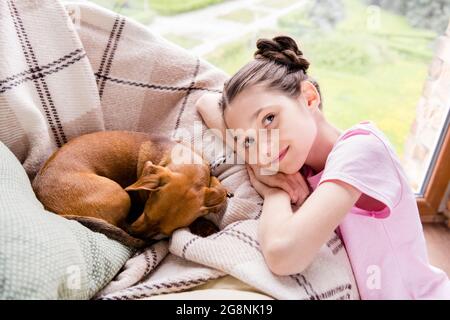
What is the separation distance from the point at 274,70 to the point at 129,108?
1.46 feet

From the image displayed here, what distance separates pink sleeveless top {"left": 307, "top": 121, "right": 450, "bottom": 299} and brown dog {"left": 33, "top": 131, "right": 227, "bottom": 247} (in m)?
0.29

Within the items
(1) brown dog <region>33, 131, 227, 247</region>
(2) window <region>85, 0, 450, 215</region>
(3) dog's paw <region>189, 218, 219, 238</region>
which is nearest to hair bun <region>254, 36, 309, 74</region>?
(1) brown dog <region>33, 131, 227, 247</region>

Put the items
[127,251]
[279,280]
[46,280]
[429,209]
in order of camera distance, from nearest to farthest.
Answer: [46,280], [279,280], [127,251], [429,209]

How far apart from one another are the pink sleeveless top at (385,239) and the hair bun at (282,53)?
0.21 metres

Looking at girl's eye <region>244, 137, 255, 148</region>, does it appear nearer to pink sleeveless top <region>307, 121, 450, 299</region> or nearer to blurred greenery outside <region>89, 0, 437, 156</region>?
pink sleeveless top <region>307, 121, 450, 299</region>

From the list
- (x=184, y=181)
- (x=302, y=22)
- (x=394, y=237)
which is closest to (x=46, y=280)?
(x=184, y=181)

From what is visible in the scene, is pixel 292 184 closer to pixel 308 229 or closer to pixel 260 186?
pixel 260 186

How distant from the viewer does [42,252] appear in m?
0.76

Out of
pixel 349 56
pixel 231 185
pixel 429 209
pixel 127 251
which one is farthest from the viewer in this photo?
pixel 349 56

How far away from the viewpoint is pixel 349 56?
2.00 meters

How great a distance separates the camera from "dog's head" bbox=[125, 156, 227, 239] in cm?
103

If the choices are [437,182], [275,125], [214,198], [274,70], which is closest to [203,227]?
[214,198]
